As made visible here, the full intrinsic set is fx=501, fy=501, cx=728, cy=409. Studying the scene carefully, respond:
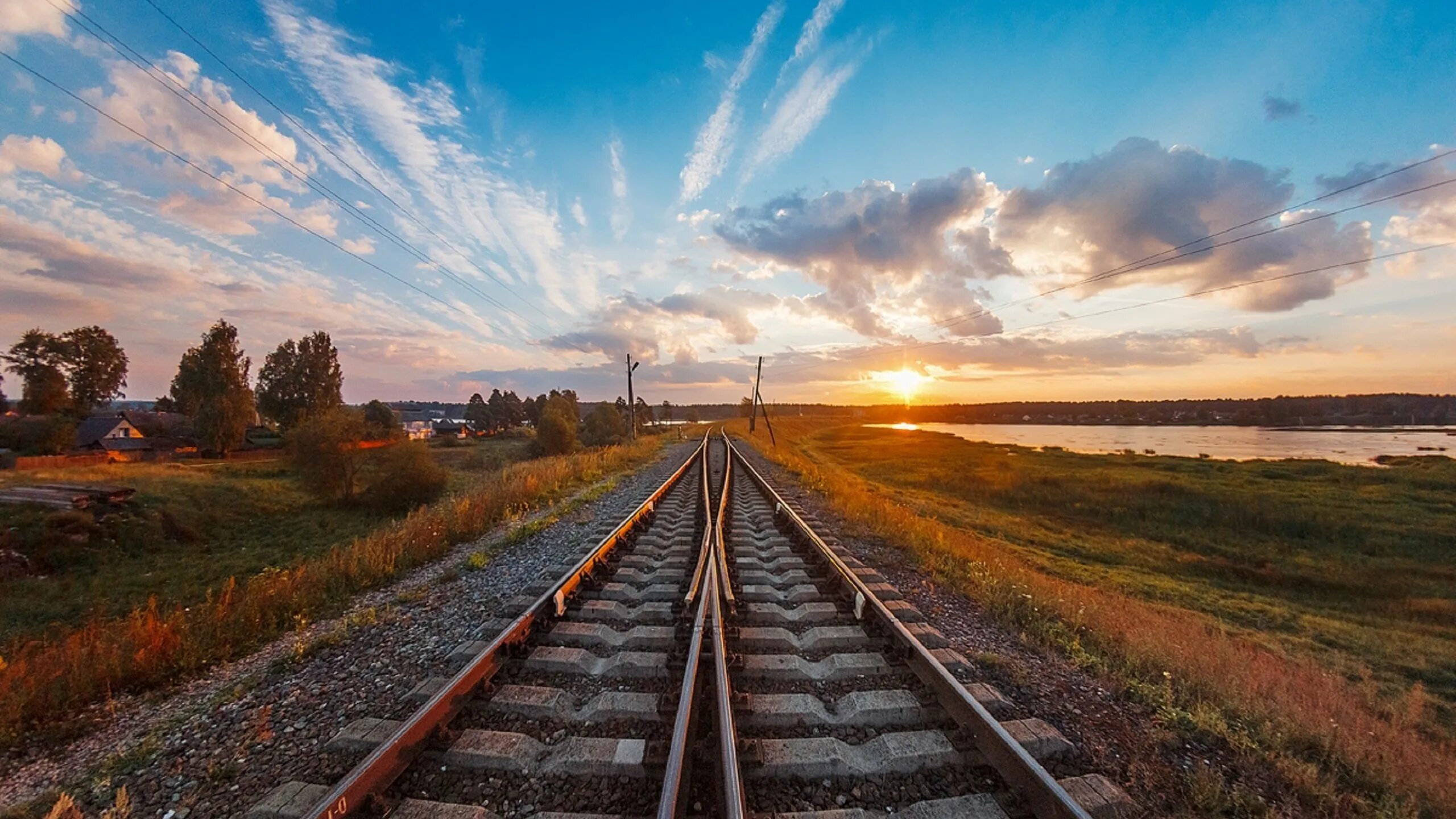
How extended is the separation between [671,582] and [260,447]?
7136 cm

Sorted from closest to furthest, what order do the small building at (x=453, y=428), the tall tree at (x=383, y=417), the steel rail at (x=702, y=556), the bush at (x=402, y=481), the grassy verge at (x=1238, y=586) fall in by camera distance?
the grassy verge at (x=1238, y=586) < the steel rail at (x=702, y=556) < the bush at (x=402, y=481) < the tall tree at (x=383, y=417) < the small building at (x=453, y=428)

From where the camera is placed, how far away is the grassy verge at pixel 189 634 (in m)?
3.61

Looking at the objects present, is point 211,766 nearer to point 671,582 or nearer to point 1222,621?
point 671,582

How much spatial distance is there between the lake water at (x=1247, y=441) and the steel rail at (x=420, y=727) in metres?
53.6

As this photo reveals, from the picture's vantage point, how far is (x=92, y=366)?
176 feet

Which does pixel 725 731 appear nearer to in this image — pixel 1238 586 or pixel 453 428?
pixel 1238 586

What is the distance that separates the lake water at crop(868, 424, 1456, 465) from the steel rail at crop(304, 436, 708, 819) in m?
53.6

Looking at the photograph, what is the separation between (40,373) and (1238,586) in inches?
3369

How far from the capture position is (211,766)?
286 cm

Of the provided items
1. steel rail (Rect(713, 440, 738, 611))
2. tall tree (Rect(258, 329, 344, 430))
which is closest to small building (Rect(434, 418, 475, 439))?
tall tree (Rect(258, 329, 344, 430))

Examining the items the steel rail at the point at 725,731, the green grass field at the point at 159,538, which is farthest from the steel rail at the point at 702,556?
the green grass field at the point at 159,538

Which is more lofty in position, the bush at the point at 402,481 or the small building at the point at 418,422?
the small building at the point at 418,422

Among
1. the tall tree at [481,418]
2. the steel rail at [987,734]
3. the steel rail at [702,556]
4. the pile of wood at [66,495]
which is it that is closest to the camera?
the steel rail at [987,734]

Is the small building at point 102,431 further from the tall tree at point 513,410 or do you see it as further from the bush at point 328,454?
the tall tree at point 513,410
